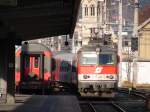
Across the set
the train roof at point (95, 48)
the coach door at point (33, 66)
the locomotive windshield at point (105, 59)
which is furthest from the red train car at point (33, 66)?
the locomotive windshield at point (105, 59)

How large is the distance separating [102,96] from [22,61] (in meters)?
5.46

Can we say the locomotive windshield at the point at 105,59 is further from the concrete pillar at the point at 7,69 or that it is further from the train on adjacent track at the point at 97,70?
the concrete pillar at the point at 7,69

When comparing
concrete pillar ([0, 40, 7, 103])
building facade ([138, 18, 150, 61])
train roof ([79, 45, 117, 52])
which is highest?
building facade ([138, 18, 150, 61])

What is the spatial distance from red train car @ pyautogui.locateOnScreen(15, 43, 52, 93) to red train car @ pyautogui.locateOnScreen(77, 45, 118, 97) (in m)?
2.91

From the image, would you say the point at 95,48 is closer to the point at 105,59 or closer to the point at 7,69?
the point at 105,59

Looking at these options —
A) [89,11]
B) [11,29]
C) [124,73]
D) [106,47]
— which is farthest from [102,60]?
[89,11]

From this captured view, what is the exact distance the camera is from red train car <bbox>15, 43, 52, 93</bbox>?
117 feet

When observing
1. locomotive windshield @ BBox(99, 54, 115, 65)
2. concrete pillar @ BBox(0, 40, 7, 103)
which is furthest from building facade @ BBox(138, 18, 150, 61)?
concrete pillar @ BBox(0, 40, 7, 103)

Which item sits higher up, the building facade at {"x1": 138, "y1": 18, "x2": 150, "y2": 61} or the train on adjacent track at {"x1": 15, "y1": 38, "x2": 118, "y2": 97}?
the building facade at {"x1": 138, "y1": 18, "x2": 150, "y2": 61}

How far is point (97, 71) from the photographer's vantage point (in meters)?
33.0

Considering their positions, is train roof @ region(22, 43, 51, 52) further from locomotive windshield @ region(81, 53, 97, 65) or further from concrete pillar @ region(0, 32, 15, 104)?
concrete pillar @ region(0, 32, 15, 104)

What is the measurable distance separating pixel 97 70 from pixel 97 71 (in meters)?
0.08

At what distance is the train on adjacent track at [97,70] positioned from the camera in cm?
3272

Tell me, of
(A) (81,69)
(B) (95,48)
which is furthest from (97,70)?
(B) (95,48)
